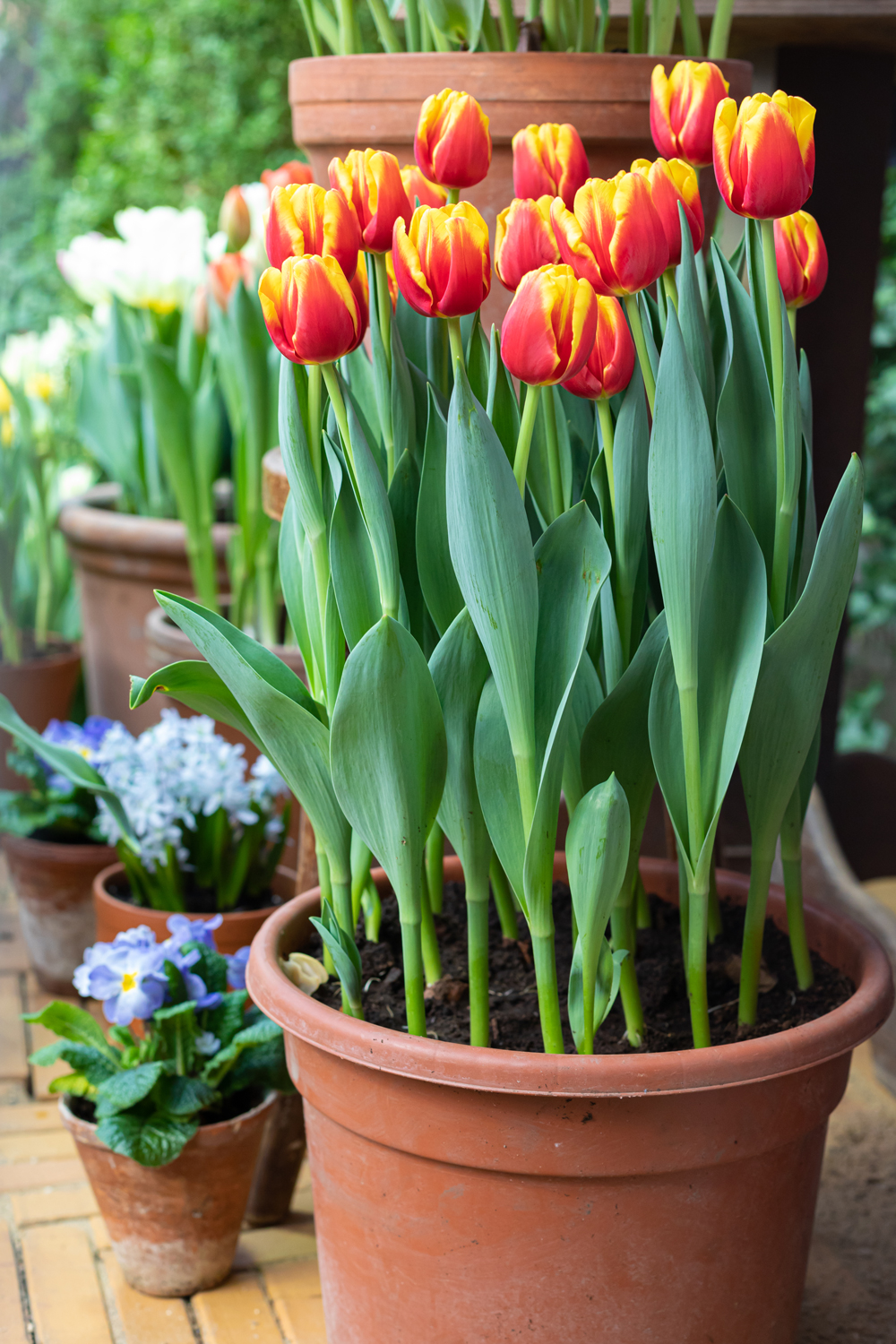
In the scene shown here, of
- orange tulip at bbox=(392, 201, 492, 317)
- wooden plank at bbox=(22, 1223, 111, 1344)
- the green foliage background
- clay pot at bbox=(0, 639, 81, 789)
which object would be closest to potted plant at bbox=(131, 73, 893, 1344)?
orange tulip at bbox=(392, 201, 492, 317)

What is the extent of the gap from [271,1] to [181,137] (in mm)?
801

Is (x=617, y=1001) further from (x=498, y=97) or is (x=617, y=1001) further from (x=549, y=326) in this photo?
(x=498, y=97)

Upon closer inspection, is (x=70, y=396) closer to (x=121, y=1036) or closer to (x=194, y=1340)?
(x=121, y=1036)

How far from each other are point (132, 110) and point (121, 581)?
579 centimetres

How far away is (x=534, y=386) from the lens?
754mm

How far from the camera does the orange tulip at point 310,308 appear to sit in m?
0.72

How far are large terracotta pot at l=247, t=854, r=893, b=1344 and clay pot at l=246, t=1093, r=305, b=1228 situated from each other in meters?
0.37

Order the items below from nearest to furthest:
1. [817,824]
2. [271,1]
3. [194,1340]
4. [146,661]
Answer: [194,1340], [817,824], [146,661], [271,1]

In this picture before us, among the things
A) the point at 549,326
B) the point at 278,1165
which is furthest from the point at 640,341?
the point at 278,1165

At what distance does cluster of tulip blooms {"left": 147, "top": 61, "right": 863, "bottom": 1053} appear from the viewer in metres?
0.74

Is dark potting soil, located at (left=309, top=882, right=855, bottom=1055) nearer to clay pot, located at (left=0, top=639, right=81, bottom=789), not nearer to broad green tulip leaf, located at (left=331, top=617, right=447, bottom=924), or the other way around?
broad green tulip leaf, located at (left=331, top=617, right=447, bottom=924)

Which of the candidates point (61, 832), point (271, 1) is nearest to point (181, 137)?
point (271, 1)

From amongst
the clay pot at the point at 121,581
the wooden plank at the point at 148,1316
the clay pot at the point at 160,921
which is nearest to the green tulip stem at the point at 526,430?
the clay pot at the point at 160,921

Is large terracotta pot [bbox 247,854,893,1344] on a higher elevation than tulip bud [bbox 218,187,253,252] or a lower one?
lower
